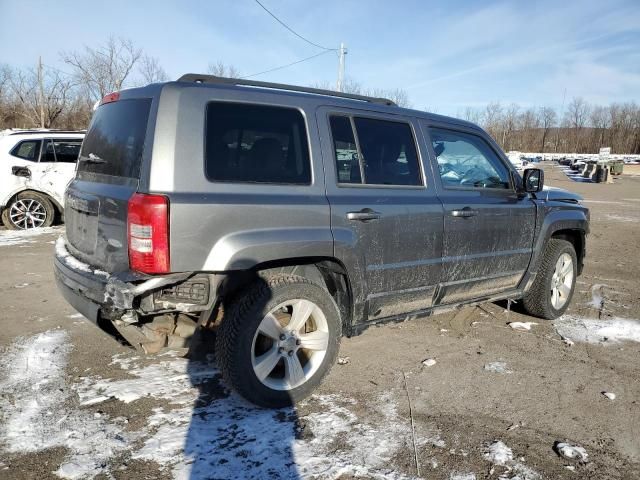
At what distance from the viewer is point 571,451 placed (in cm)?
272

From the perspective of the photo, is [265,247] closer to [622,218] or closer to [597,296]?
[597,296]

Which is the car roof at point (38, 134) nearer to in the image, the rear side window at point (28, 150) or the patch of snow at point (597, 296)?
the rear side window at point (28, 150)

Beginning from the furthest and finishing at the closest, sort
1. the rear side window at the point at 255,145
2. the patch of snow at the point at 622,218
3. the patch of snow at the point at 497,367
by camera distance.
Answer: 1. the patch of snow at the point at 622,218
2. the patch of snow at the point at 497,367
3. the rear side window at the point at 255,145

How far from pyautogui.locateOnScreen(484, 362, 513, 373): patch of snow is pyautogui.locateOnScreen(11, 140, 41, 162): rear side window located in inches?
341

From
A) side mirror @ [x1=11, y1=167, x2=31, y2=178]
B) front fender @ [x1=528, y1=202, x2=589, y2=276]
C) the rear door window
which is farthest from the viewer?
the rear door window

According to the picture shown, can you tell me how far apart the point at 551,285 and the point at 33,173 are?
869 cm

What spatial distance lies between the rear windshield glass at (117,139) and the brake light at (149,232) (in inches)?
10.3

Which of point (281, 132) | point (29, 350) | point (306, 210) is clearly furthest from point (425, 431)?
point (29, 350)

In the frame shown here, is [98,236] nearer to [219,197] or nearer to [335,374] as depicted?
[219,197]

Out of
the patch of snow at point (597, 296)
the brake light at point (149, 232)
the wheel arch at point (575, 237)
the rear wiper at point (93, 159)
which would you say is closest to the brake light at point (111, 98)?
the rear wiper at point (93, 159)

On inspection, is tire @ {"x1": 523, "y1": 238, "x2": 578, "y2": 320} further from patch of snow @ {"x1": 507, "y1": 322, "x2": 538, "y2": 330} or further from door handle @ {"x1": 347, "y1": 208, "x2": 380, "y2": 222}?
door handle @ {"x1": 347, "y1": 208, "x2": 380, "y2": 222}

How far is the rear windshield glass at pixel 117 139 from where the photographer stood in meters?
2.83

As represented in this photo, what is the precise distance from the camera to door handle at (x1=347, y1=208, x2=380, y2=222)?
126 inches

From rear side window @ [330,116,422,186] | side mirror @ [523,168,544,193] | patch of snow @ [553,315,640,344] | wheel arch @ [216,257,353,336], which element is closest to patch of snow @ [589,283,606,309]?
patch of snow @ [553,315,640,344]
